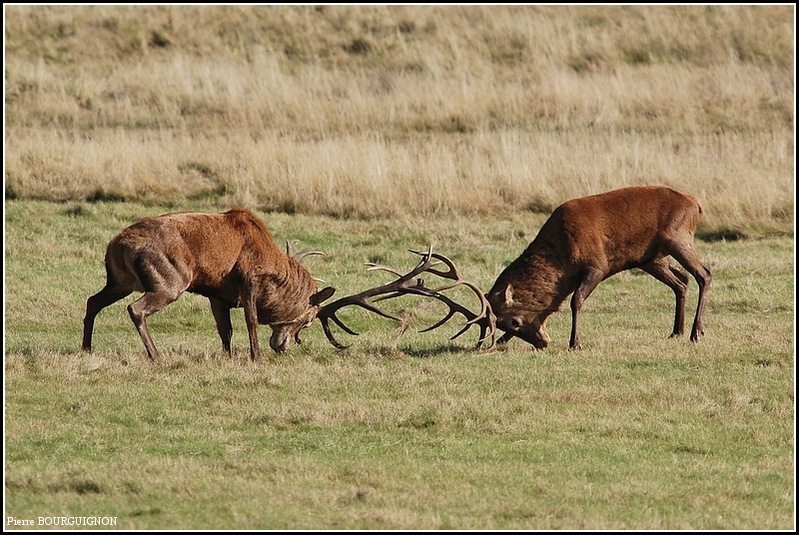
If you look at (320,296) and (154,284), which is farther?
(320,296)

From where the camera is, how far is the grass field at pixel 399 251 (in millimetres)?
8164

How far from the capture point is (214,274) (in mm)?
11664

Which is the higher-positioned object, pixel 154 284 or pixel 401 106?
A: pixel 401 106

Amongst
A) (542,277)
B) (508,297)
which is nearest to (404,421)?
(508,297)

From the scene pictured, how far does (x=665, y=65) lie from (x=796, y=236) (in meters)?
12.1

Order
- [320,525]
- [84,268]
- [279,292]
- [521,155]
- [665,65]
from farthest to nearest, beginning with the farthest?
[665,65] < [521,155] < [84,268] < [279,292] < [320,525]

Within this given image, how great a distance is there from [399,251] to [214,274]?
17.8ft

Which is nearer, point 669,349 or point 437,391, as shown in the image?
point 437,391

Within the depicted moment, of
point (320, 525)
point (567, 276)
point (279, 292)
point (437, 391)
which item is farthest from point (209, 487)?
point (567, 276)

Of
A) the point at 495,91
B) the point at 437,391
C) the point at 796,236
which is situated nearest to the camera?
the point at 437,391

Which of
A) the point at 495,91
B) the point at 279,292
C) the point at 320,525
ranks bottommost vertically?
the point at 320,525

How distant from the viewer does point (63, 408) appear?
986 centimetres

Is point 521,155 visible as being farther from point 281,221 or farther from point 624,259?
point 624,259

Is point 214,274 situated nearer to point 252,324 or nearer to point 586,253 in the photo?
point 252,324
